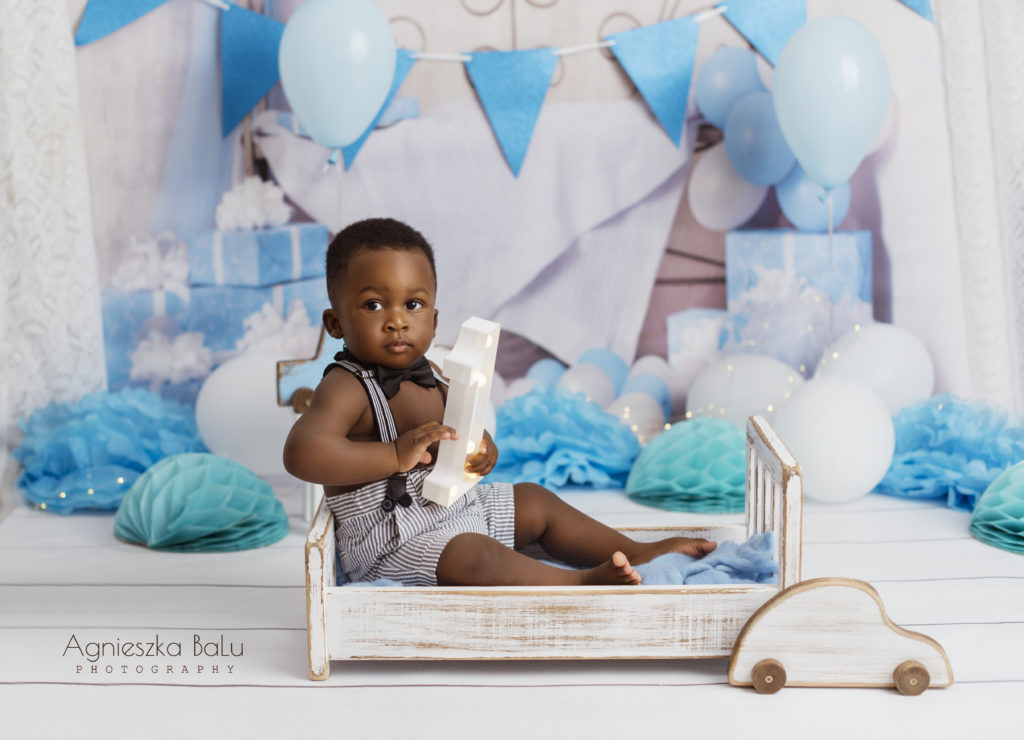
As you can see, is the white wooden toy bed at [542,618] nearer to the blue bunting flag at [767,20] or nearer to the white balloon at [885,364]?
the white balloon at [885,364]

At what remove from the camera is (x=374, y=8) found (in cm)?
236

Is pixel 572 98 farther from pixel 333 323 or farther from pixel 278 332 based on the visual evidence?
pixel 333 323

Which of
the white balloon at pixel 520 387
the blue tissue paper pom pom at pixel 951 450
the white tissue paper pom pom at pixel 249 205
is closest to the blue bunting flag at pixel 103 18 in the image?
the white tissue paper pom pom at pixel 249 205

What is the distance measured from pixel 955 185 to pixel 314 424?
193 centimetres

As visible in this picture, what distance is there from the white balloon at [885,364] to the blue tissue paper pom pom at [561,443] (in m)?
0.56

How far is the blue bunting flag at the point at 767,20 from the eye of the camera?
272 centimetres

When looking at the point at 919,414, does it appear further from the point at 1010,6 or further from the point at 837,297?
the point at 1010,6

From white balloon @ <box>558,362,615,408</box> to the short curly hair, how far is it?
1349mm

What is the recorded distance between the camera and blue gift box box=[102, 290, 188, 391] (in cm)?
279

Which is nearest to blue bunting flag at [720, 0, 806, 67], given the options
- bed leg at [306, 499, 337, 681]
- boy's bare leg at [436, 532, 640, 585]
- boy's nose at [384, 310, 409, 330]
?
boy's nose at [384, 310, 409, 330]

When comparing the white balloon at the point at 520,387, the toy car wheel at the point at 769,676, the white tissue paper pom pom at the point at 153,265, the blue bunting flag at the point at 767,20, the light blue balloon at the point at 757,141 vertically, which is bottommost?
the toy car wheel at the point at 769,676

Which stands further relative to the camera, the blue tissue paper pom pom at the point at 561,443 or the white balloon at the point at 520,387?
the white balloon at the point at 520,387

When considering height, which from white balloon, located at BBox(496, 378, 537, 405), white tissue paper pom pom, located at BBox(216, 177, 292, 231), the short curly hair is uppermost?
white tissue paper pom pom, located at BBox(216, 177, 292, 231)

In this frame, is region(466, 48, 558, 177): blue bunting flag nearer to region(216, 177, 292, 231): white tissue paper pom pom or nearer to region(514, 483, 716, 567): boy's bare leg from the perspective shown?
region(216, 177, 292, 231): white tissue paper pom pom
